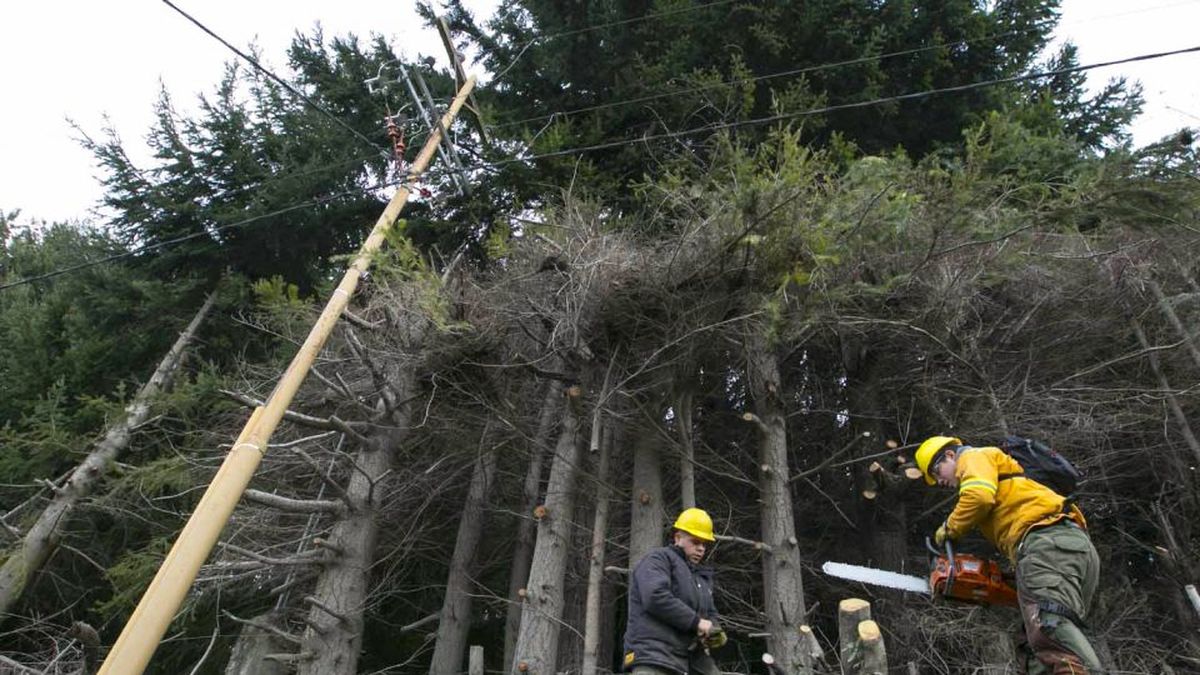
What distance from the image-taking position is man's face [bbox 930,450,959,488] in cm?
440

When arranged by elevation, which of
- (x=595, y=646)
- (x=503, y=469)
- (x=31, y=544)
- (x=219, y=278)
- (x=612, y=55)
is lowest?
(x=595, y=646)

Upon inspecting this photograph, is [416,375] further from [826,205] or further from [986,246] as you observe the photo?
[986,246]

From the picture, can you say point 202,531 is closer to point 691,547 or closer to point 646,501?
point 691,547

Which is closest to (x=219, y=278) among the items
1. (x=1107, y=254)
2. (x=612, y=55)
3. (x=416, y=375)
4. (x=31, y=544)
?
(x=31, y=544)

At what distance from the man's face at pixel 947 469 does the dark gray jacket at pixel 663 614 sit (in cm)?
163

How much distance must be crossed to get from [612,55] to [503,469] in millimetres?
5980

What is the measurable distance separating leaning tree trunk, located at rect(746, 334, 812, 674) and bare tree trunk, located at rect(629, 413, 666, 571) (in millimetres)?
1111

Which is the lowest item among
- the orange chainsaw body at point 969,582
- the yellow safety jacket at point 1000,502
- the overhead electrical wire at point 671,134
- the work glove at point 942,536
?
the orange chainsaw body at point 969,582

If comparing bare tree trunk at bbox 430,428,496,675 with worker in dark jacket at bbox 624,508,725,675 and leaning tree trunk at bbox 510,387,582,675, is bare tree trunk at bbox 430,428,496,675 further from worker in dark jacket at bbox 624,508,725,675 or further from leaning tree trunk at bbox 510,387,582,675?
worker in dark jacket at bbox 624,508,725,675

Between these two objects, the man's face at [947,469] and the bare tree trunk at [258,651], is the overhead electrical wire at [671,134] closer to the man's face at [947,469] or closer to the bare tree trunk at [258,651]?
the man's face at [947,469]

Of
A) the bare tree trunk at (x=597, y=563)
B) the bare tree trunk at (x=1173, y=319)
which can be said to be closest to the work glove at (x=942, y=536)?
the bare tree trunk at (x=597, y=563)

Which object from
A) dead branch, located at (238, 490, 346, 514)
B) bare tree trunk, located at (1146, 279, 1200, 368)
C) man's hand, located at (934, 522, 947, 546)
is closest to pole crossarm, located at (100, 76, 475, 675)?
dead branch, located at (238, 490, 346, 514)

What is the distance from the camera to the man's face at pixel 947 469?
4398 millimetres

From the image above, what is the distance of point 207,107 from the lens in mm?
12336
